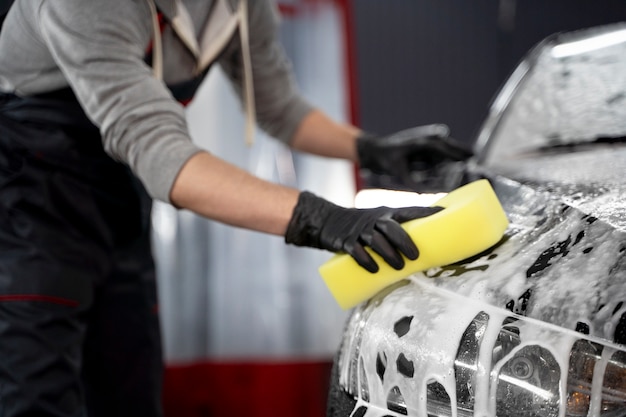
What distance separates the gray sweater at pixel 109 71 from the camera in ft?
4.04

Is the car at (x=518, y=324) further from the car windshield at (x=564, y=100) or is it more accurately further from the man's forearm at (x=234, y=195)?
the car windshield at (x=564, y=100)

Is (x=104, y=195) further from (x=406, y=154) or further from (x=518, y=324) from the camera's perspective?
(x=518, y=324)

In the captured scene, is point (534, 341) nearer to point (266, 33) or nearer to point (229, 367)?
point (266, 33)

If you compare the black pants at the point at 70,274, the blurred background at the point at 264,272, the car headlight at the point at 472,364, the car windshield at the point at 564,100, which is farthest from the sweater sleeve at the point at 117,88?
the blurred background at the point at 264,272

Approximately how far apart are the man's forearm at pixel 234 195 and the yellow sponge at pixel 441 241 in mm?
146

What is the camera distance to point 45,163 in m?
1.40

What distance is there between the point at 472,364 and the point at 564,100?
106cm

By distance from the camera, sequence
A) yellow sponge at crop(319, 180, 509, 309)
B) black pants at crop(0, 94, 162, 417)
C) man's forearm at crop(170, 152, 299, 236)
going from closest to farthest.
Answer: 1. yellow sponge at crop(319, 180, 509, 309)
2. man's forearm at crop(170, 152, 299, 236)
3. black pants at crop(0, 94, 162, 417)

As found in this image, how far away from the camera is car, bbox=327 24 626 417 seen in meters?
0.81

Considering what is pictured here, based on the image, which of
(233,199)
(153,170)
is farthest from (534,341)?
(153,170)

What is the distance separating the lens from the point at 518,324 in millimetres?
868

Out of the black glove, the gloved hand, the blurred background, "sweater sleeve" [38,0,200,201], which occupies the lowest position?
the blurred background

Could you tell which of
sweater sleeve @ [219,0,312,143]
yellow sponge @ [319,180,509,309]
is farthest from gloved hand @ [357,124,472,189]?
yellow sponge @ [319,180,509,309]

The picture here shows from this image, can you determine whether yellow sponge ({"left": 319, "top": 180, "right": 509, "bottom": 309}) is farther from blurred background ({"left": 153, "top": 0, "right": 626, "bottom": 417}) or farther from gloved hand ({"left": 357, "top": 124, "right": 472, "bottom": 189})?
blurred background ({"left": 153, "top": 0, "right": 626, "bottom": 417})
